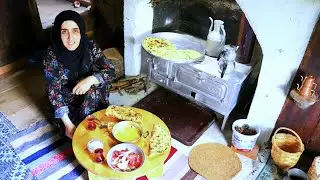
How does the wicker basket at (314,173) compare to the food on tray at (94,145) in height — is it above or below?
below

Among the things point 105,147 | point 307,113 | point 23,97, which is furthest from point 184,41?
point 23,97

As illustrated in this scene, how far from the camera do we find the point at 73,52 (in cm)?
215

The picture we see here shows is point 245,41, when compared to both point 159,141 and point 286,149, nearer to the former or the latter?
point 286,149

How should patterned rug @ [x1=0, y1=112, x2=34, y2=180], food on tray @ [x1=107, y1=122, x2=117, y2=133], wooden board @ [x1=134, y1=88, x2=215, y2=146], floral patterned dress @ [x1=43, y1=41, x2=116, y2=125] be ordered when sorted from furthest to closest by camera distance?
A: wooden board @ [x1=134, y1=88, x2=215, y2=146] < floral patterned dress @ [x1=43, y1=41, x2=116, y2=125] < patterned rug @ [x1=0, y1=112, x2=34, y2=180] < food on tray @ [x1=107, y1=122, x2=117, y2=133]

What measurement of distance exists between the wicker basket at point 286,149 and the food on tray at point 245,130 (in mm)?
174

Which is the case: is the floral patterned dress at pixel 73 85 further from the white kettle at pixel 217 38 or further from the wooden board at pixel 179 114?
the white kettle at pixel 217 38

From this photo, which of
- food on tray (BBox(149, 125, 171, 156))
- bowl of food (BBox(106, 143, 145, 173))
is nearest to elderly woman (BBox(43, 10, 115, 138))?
bowl of food (BBox(106, 143, 145, 173))

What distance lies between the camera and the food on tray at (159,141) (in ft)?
5.85

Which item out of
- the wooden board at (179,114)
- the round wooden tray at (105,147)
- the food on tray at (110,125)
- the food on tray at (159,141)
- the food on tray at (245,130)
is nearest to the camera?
the round wooden tray at (105,147)

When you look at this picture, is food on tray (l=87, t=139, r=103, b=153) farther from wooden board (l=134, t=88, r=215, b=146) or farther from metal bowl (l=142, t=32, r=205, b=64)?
metal bowl (l=142, t=32, r=205, b=64)

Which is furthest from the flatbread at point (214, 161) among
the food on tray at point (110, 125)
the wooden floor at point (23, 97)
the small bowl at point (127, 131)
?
the wooden floor at point (23, 97)

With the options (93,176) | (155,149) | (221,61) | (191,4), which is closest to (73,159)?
(93,176)

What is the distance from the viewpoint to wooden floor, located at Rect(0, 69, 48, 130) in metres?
2.53

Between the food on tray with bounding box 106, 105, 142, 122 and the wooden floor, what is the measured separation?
82cm
